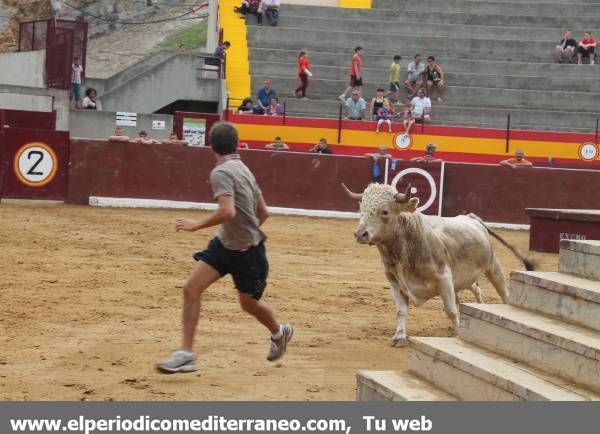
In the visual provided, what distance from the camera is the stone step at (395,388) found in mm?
7020

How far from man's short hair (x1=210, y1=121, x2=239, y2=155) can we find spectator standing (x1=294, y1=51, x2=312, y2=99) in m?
23.7

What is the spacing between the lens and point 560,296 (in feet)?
25.0

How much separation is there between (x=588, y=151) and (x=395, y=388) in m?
23.7

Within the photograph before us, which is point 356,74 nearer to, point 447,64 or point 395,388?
point 447,64

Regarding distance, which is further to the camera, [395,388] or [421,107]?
[421,107]

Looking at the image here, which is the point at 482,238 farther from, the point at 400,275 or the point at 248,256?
the point at 248,256

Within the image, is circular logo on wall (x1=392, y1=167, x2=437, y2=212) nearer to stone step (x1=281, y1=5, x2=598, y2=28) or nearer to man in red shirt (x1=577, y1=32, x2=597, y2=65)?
man in red shirt (x1=577, y1=32, x2=597, y2=65)

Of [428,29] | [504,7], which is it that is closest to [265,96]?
[428,29]

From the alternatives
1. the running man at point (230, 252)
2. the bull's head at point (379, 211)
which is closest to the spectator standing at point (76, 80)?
the bull's head at point (379, 211)

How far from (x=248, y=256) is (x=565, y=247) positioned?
214 centimetres

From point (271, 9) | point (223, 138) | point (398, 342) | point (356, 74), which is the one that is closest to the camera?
point (223, 138)

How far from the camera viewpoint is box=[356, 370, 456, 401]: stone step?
7020 millimetres

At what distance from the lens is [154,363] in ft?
29.5

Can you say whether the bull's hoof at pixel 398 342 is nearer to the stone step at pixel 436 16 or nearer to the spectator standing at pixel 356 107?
the spectator standing at pixel 356 107
